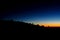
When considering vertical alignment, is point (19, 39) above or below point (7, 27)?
below

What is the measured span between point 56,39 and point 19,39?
495 cm

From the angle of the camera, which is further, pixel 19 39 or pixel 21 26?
pixel 21 26

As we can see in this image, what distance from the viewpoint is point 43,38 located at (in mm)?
16844

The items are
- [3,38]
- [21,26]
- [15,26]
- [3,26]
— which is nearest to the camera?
[3,38]

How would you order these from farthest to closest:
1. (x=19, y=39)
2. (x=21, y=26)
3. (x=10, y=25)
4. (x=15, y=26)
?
1. (x=21, y=26)
2. (x=15, y=26)
3. (x=10, y=25)
4. (x=19, y=39)

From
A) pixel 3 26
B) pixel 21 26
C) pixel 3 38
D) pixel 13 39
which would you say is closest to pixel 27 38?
pixel 13 39

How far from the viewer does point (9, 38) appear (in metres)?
15.1

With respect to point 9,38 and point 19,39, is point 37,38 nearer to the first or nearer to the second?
point 19,39

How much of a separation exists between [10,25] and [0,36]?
244 inches

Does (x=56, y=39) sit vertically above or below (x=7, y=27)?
below

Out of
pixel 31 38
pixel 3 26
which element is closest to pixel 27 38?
pixel 31 38

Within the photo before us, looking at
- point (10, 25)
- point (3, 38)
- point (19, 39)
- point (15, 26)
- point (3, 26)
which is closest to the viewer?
point (3, 38)

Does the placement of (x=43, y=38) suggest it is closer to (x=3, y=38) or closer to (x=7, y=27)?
(x=3, y=38)

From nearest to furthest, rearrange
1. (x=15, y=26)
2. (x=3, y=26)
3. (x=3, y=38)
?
(x=3, y=38)
(x=3, y=26)
(x=15, y=26)
